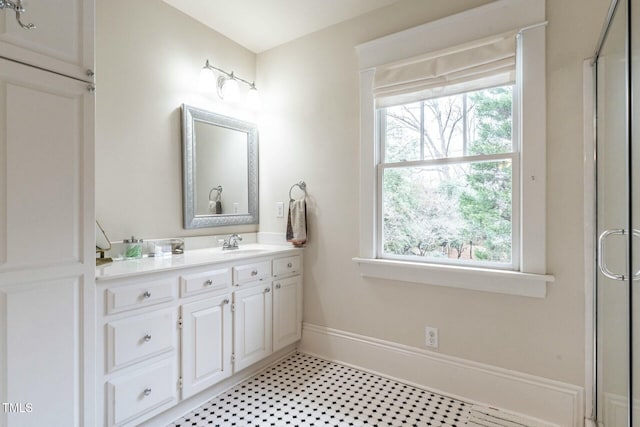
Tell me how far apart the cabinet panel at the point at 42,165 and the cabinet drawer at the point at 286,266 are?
1.32 meters

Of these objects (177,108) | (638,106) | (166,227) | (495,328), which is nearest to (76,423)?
(166,227)

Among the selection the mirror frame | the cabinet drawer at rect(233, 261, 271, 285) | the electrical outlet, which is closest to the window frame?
the electrical outlet

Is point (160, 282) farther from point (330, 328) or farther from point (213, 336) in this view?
point (330, 328)

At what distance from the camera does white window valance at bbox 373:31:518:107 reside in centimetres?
195

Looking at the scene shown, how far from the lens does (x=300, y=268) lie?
2.78m

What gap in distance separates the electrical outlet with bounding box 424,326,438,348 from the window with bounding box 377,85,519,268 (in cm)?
46

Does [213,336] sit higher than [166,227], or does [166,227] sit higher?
[166,227]

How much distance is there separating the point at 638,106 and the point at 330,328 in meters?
2.24

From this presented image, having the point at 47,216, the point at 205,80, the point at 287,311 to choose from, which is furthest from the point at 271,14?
the point at 287,311

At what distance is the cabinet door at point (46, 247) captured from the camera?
4.01 feet

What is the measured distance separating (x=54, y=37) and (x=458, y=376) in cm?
273

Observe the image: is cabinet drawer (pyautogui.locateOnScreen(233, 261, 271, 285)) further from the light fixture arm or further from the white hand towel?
the light fixture arm

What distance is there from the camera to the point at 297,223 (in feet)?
8.79

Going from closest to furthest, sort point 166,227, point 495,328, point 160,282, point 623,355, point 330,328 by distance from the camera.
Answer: point 623,355 < point 160,282 < point 495,328 < point 166,227 < point 330,328
